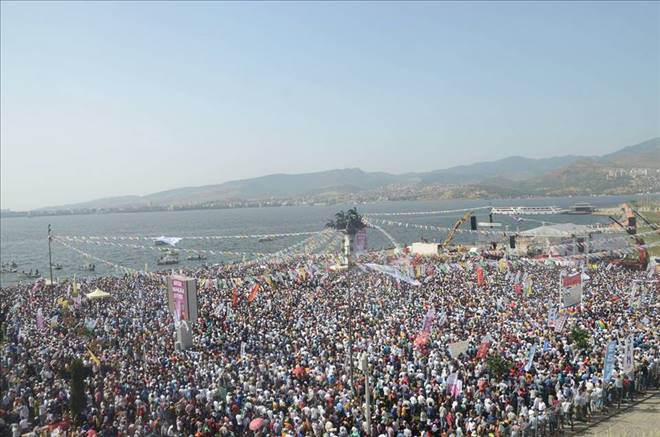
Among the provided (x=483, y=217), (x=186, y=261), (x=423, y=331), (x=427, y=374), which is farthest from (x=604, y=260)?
(x=483, y=217)

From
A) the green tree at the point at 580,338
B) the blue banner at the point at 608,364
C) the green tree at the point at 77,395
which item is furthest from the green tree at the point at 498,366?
the green tree at the point at 77,395

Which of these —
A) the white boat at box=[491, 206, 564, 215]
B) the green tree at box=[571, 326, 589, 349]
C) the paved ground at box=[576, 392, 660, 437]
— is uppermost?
the white boat at box=[491, 206, 564, 215]

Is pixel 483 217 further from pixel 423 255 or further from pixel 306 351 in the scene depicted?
pixel 306 351

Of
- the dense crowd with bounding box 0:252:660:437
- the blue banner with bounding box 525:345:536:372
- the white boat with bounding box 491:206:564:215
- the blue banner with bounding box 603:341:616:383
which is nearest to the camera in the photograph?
the dense crowd with bounding box 0:252:660:437

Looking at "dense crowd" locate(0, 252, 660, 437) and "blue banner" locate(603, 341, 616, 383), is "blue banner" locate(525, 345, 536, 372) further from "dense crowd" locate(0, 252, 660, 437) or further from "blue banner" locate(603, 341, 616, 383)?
"blue banner" locate(603, 341, 616, 383)

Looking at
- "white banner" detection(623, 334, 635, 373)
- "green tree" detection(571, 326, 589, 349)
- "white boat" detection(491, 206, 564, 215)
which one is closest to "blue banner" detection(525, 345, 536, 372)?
"white banner" detection(623, 334, 635, 373)

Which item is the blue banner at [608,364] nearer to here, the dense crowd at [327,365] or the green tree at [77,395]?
the dense crowd at [327,365]

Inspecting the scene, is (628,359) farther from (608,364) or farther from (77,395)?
(77,395)
